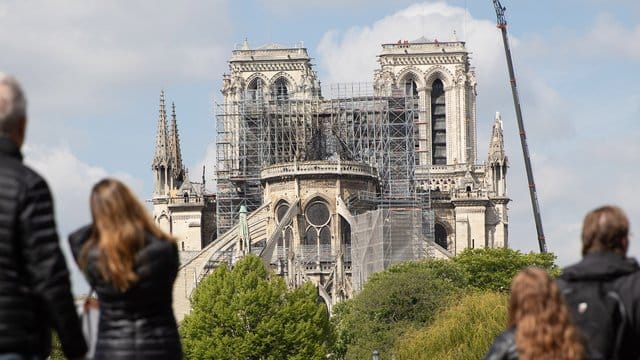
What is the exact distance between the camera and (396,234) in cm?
9638

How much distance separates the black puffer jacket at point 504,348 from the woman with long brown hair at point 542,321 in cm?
21

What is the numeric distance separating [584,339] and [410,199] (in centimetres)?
9229

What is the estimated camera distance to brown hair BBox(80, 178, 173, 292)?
10.2 metres

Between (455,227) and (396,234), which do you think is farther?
(455,227)

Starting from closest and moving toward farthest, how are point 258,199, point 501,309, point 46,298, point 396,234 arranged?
point 46,298, point 501,309, point 396,234, point 258,199

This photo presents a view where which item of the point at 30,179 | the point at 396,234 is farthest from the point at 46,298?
the point at 396,234

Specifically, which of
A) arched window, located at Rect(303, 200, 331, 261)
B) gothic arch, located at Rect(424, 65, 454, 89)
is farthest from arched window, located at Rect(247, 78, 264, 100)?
arched window, located at Rect(303, 200, 331, 261)

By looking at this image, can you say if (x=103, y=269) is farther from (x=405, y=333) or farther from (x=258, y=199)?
(x=258, y=199)

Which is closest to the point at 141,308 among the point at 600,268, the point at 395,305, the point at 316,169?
the point at 600,268

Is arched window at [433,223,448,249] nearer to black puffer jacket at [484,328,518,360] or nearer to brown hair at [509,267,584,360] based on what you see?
black puffer jacket at [484,328,518,360]

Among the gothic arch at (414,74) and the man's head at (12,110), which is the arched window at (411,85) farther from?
the man's head at (12,110)

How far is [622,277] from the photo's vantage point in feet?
35.4

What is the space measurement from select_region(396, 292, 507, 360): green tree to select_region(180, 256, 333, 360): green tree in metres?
6.53

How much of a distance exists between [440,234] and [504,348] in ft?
327
